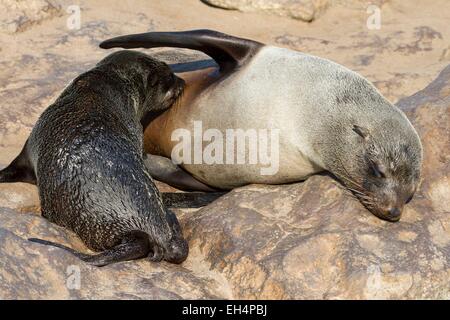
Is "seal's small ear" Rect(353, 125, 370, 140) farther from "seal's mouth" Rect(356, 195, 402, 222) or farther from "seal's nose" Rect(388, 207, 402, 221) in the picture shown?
"seal's nose" Rect(388, 207, 402, 221)

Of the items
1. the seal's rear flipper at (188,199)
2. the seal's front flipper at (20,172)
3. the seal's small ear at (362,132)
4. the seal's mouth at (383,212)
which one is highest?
the seal's small ear at (362,132)

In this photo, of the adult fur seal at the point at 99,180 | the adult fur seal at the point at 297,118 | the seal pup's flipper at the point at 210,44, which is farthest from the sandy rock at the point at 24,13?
the adult fur seal at the point at 99,180

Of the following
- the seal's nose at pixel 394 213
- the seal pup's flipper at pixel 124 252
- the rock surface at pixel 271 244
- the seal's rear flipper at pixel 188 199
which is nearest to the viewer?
the rock surface at pixel 271 244

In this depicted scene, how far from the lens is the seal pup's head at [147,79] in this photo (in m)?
6.97

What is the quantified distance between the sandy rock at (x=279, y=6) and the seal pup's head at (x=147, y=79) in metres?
3.96

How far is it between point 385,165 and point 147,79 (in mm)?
2212

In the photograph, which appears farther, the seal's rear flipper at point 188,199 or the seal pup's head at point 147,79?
the seal pup's head at point 147,79

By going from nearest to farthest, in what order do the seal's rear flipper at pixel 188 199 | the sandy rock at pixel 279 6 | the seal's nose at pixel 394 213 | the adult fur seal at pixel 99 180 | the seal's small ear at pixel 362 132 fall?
the adult fur seal at pixel 99 180 → the seal's nose at pixel 394 213 → the seal's small ear at pixel 362 132 → the seal's rear flipper at pixel 188 199 → the sandy rock at pixel 279 6

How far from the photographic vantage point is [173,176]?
23.3 ft

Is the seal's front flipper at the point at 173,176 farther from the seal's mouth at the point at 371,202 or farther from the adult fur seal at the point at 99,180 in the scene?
the seal's mouth at the point at 371,202

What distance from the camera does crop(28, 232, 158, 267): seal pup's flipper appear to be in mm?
5156

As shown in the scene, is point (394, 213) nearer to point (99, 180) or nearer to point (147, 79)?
point (99, 180)

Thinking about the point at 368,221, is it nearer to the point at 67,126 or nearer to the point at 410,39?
the point at 67,126
